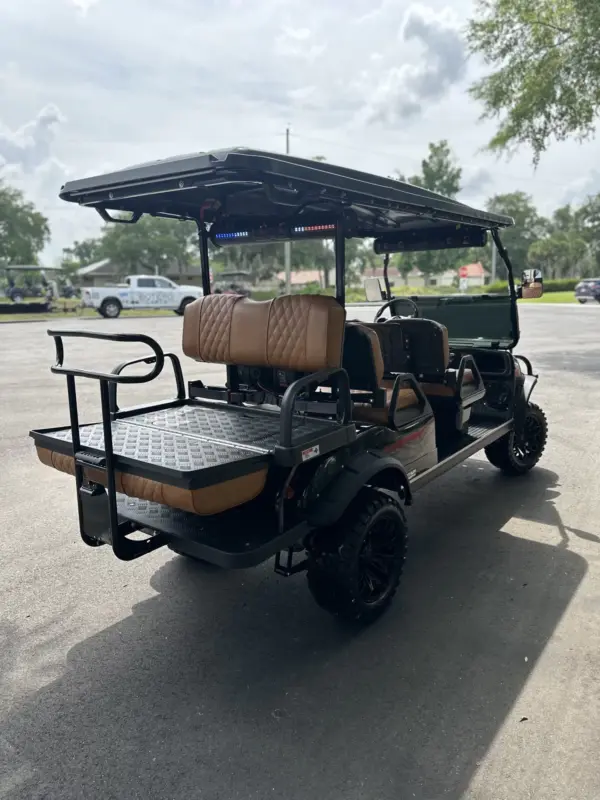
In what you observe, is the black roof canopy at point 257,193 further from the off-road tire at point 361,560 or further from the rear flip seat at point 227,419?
the off-road tire at point 361,560

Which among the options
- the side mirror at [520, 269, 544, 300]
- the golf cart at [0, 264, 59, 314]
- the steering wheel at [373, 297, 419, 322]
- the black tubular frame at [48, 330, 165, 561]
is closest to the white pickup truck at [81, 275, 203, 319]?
the golf cart at [0, 264, 59, 314]

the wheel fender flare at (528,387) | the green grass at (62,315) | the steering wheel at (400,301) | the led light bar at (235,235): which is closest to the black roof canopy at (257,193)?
the led light bar at (235,235)

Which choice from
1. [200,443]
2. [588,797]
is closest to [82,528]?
[200,443]

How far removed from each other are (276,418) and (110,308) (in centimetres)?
2210

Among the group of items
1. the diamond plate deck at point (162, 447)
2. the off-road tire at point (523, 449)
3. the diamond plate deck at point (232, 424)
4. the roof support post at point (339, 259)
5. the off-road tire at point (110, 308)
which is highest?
the roof support post at point (339, 259)

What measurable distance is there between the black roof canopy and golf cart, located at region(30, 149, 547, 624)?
0.04 ft

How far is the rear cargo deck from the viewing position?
2.43 metres

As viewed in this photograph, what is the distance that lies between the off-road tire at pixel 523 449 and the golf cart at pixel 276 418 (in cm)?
61

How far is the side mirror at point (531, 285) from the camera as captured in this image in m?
4.67

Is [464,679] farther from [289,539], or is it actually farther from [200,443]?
[200,443]

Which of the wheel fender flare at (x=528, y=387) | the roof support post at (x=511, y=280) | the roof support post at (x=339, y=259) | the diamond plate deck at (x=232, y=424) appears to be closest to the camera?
the diamond plate deck at (x=232, y=424)

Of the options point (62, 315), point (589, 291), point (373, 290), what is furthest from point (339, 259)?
point (589, 291)

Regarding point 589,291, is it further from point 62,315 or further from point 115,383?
point 115,383

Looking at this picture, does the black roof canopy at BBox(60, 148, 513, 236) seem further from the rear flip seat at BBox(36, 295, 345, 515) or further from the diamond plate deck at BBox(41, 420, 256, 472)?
the diamond plate deck at BBox(41, 420, 256, 472)
